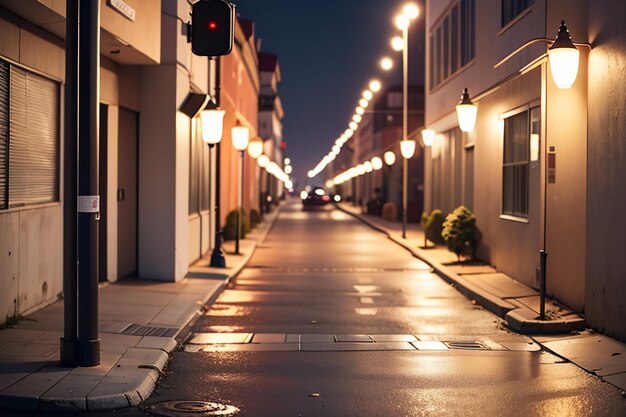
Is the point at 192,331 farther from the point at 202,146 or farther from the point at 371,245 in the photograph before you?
the point at 371,245

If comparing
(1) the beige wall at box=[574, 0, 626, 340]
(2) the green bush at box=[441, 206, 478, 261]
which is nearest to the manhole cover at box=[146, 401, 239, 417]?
(1) the beige wall at box=[574, 0, 626, 340]

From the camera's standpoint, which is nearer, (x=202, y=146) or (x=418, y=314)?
(x=418, y=314)

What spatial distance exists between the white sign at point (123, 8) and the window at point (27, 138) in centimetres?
131

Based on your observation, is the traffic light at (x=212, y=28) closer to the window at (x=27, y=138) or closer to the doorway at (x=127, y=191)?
the window at (x=27, y=138)

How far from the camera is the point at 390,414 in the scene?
676 cm

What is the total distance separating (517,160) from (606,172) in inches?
245

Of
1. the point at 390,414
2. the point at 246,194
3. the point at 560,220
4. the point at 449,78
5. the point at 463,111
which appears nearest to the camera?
the point at 390,414

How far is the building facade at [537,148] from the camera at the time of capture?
10.3 m

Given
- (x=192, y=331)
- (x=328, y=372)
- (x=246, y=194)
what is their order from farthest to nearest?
(x=246, y=194) → (x=192, y=331) → (x=328, y=372)

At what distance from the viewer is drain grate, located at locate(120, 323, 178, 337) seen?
10055 mm

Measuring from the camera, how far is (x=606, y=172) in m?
10.2

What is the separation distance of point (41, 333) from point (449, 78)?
17099mm

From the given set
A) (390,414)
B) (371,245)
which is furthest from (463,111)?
(371,245)

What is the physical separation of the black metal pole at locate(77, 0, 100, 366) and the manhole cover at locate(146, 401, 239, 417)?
1.19 m
